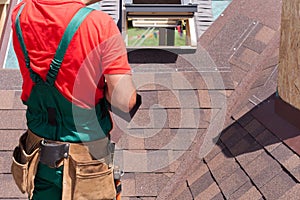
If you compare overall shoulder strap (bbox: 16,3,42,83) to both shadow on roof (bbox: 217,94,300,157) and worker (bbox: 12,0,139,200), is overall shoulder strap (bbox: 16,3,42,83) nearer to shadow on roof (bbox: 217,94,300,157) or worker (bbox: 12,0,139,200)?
worker (bbox: 12,0,139,200)

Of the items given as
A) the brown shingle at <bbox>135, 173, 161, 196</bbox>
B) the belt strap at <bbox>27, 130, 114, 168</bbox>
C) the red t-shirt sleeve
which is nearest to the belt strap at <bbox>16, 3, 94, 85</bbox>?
the red t-shirt sleeve

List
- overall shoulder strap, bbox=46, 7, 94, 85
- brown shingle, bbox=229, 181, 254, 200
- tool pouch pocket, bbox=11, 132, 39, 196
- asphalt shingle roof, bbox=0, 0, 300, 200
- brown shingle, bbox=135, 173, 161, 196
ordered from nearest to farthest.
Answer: overall shoulder strap, bbox=46, 7, 94, 85, tool pouch pocket, bbox=11, 132, 39, 196, brown shingle, bbox=229, 181, 254, 200, asphalt shingle roof, bbox=0, 0, 300, 200, brown shingle, bbox=135, 173, 161, 196

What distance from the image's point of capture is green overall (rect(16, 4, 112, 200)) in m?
2.93

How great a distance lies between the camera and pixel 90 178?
10.1ft

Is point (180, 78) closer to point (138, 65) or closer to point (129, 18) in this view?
point (138, 65)

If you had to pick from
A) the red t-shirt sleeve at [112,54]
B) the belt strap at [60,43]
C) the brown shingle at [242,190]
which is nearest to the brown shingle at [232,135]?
the brown shingle at [242,190]

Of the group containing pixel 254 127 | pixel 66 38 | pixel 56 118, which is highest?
pixel 66 38

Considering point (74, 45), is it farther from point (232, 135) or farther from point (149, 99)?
point (149, 99)

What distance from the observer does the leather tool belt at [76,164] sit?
304 cm

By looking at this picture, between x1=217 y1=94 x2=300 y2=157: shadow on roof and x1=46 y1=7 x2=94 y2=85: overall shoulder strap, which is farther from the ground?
x1=46 y1=7 x2=94 y2=85: overall shoulder strap

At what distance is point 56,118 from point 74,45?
0.45 metres

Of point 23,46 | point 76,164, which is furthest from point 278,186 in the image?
point 23,46

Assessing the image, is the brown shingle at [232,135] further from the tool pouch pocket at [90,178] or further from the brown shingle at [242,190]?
the tool pouch pocket at [90,178]

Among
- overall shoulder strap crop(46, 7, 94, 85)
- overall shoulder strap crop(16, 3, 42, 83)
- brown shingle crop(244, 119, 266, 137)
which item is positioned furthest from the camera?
brown shingle crop(244, 119, 266, 137)
